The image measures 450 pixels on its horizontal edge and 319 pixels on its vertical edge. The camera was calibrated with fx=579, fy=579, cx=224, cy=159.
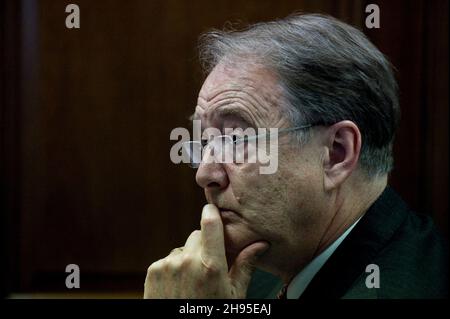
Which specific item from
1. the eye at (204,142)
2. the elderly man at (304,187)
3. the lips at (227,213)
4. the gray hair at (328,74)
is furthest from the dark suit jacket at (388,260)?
the eye at (204,142)

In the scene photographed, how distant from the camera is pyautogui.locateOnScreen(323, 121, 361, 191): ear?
3.90 ft

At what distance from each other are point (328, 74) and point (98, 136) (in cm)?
100

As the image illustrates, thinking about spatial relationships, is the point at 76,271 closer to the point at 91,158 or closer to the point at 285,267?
the point at 91,158

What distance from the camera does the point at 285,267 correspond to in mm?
1263

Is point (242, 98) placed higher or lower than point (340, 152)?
higher

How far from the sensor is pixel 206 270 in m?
1.14

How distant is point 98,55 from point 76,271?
72 cm

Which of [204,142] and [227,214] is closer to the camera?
[227,214]

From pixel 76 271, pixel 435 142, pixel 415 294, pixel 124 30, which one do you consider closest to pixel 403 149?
pixel 435 142

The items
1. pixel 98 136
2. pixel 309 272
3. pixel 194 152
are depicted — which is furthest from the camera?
pixel 98 136

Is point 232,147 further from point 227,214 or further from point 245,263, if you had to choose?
point 245,263

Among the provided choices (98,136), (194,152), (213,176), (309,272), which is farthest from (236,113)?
(98,136)

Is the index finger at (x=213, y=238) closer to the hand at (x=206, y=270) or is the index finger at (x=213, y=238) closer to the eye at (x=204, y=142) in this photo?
the hand at (x=206, y=270)

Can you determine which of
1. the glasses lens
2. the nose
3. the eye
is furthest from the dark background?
the nose
